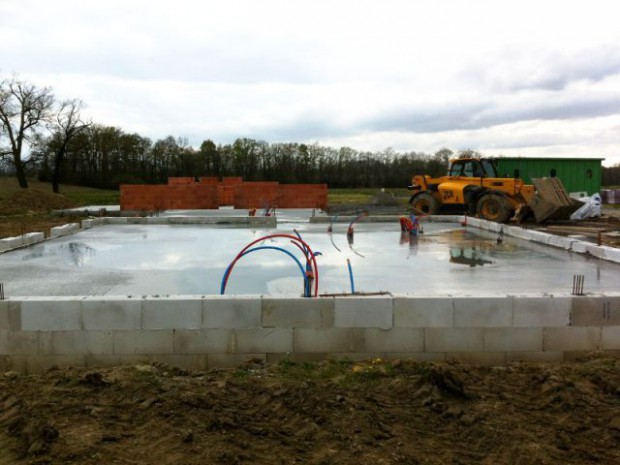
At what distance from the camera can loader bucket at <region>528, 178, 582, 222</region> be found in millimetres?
15797

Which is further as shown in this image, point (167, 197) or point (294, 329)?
point (167, 197)

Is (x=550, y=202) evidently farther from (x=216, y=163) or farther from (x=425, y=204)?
(x=216, y=163)

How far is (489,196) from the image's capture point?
16.6 meters

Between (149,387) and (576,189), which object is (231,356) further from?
(576,189)

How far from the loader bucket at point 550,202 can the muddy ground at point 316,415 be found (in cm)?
1197

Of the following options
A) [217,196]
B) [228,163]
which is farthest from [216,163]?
[217,196]

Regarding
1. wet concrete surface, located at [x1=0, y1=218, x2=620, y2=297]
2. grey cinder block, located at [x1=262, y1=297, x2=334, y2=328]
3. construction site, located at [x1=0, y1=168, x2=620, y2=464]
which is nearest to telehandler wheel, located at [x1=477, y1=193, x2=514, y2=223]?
wet concrete surface, located at [x1=0, y1=218, x2=620, y2=297]

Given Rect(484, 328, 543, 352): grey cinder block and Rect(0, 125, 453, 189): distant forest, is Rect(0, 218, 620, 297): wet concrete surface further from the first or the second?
Rect(0, 125, 453, 189): distant forest

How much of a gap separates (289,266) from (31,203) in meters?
20.3

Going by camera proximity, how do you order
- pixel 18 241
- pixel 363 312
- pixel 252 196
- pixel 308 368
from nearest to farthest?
pixel 308 368 → pixel 363 312 → pixel 18 241 → pixel 252 196

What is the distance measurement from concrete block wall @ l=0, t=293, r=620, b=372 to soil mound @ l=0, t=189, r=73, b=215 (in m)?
20.0

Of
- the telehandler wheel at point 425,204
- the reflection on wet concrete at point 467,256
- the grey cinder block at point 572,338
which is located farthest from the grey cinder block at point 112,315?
the telehandler wheel at point 425,204

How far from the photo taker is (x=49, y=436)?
3.34 meters

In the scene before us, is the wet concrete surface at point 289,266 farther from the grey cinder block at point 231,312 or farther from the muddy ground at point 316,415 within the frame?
the muddy ground at point 316,415
